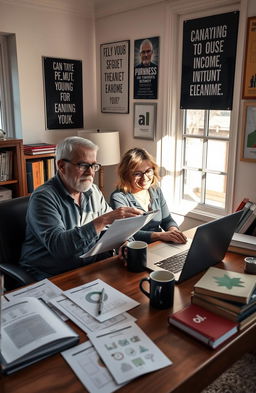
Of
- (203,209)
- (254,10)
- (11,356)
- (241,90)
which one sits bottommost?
(203,209)

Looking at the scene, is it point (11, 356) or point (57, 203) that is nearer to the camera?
point (11, 356)

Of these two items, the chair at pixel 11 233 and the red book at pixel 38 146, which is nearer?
the chair at pixel 11 233

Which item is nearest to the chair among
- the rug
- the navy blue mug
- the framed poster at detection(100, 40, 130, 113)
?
the navy blue mug

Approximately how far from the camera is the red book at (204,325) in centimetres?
101

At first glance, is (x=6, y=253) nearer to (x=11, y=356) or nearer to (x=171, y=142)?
(x=11, y=356)

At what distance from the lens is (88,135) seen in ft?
10.1

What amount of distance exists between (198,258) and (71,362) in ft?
2.13

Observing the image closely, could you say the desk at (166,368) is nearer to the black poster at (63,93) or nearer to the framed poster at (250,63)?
the framed poster at (250,63)

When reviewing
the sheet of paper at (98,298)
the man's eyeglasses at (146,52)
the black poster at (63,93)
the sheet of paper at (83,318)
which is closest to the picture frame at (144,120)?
the man's eyeglasses at (146,52)

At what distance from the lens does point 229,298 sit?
110 cm

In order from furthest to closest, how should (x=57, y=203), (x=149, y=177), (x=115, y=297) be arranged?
(x=149, y=177) → (x=57, y=203) → (x=115, y=297)

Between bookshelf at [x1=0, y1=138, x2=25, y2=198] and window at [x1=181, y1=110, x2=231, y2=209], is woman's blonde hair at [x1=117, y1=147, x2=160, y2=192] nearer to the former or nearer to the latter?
window at [x1=181, y1=110, x2=231, y2=209]

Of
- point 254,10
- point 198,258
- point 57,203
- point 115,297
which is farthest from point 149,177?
point 254,10

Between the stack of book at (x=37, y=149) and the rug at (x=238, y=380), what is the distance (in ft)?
7.08
